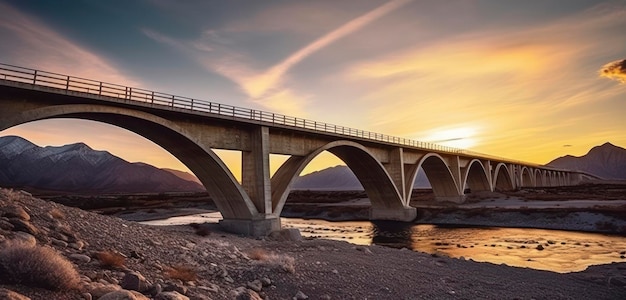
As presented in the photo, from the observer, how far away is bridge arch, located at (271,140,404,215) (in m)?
33.0

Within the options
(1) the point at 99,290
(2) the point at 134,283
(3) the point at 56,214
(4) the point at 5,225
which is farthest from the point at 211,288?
(3) the point at 56,214

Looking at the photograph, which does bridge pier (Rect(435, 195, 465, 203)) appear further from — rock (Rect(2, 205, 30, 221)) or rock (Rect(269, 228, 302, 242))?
rock (Rect(2, 205, 30, 221))

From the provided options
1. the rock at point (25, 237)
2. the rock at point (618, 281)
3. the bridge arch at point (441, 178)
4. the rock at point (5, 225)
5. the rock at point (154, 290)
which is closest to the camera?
the rock at point (154, 290)

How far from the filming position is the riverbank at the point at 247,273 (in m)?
8.22

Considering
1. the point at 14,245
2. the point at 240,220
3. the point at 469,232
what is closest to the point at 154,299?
the point at 14,245

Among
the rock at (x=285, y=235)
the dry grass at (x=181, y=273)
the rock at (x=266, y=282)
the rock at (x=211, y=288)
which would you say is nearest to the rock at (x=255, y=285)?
the rock at (x=266, y=282)

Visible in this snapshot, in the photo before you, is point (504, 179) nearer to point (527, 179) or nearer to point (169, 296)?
point (527, 179)

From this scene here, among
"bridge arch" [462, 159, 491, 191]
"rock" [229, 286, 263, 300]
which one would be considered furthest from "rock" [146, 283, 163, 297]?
"bridge arch" [462, 159, 491, 191]

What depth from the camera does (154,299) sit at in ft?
23.1

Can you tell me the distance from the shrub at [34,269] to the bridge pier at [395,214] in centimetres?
4852

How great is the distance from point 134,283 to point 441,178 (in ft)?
217

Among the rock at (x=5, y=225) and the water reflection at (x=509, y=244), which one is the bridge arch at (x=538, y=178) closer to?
the water reflection at (x=509, y=244)

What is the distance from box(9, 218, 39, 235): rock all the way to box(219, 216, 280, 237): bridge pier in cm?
1928

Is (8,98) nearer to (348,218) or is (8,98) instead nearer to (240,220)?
(240,220)
